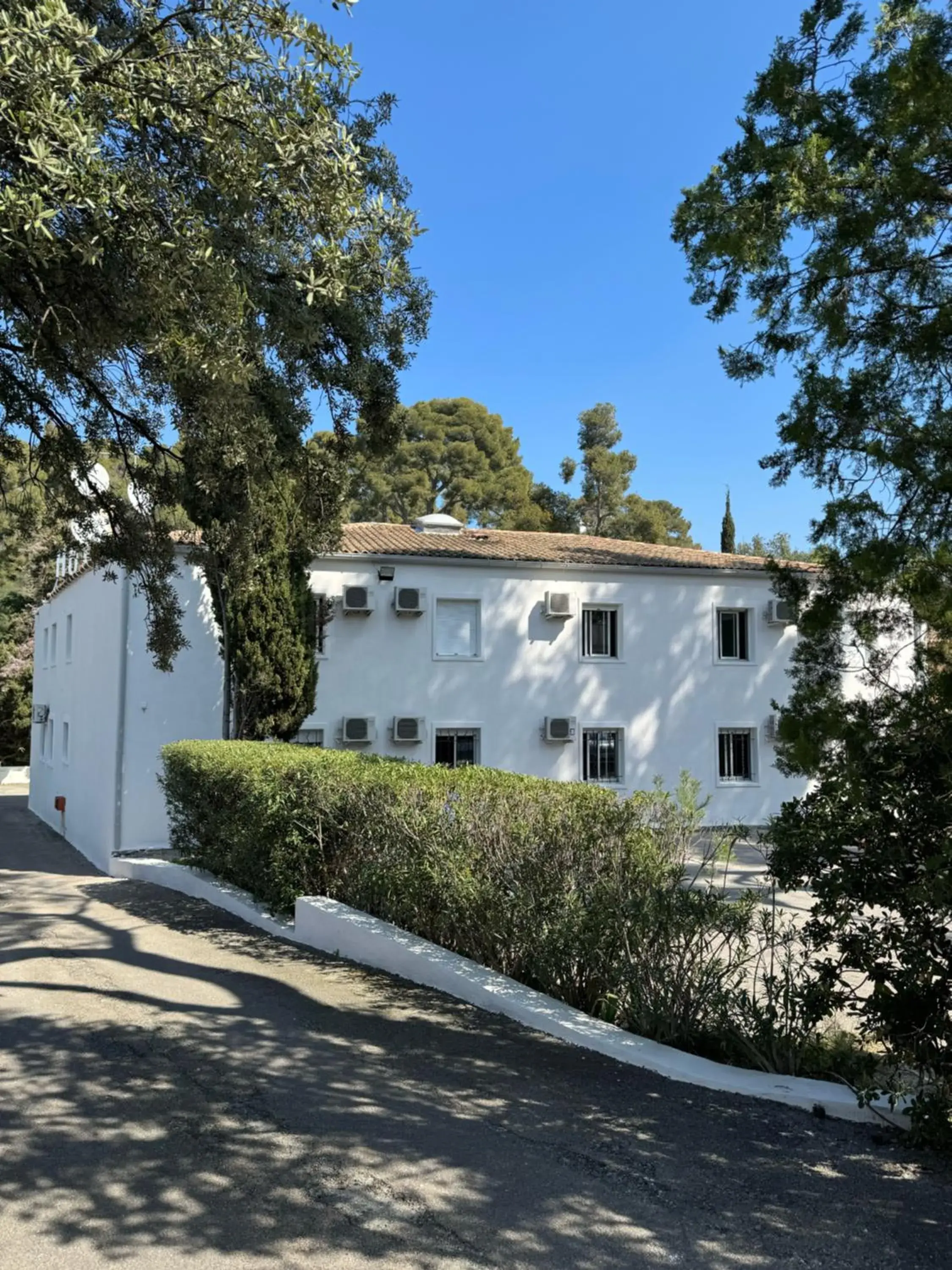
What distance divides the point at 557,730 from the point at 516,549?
161 inches

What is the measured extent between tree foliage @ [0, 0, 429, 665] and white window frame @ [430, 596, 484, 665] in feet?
39.5

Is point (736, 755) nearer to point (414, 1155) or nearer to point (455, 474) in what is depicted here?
point (414, 1155)

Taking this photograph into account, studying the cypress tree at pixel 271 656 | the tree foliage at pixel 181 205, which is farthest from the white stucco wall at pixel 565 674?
the tree foliage at pixel 181 205

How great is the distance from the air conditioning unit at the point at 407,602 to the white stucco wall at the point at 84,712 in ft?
17.0

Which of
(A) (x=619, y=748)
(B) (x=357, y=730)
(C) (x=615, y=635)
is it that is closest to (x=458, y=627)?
(B) (x=357, y=730)

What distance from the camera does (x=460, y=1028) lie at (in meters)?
6.05

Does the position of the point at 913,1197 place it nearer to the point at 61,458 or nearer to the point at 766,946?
the point at 766,946

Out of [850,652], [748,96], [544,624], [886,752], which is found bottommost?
[886,752]

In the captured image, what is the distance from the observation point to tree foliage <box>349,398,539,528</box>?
44344mm

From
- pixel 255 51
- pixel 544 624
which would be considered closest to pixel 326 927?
pixel 255 51

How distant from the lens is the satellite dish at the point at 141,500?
31.4 feet

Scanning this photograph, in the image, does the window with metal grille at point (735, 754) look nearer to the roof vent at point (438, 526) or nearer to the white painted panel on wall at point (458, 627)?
the white painted panel on wall at point (458, 627)

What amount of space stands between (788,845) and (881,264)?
3.55 metres

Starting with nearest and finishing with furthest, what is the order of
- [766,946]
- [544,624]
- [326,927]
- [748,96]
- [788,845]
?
[788,845]
[766,946]
[748,96]
[326,927]
[544,624]
